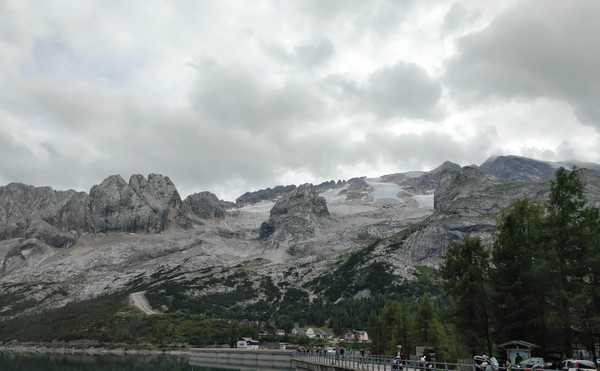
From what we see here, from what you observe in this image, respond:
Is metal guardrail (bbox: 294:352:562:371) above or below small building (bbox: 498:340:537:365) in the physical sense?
below

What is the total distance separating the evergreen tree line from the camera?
161 feet

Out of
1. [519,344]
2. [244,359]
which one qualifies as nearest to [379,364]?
[519,344]

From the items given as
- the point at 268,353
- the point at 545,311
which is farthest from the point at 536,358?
the point at 268,353

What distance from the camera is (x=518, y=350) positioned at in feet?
174

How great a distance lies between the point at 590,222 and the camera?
50969 millimetres

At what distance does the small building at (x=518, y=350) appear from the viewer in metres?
52.3

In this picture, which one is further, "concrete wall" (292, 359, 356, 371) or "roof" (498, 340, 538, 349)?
"concrete wall" (292, 359, 356, 371)

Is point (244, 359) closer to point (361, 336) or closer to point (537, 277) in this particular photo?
point (361, 336)

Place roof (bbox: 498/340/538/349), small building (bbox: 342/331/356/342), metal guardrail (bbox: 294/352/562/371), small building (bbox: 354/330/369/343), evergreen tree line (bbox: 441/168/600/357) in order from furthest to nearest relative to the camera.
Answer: small building (bbox: 354/330/369/343)
small building (bbox: 342/331/356/342)
roof (bbox: 498/340/538/349)
evergreen tree line (bbox: 441/168/600/357)
metal guardrail (bbox: 294/352/562/371)

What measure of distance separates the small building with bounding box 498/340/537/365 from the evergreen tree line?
2.54 m

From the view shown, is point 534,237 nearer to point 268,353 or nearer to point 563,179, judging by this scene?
point 563,179

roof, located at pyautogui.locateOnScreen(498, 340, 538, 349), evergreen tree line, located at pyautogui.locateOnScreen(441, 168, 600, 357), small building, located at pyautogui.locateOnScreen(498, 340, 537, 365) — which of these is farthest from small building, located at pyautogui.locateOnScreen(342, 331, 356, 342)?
small building, located at pyautogui.locateOnScreen(498, 340, 537, 365)

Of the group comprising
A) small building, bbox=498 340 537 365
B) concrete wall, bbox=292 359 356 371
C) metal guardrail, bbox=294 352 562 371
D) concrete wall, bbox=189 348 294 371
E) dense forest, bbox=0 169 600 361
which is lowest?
concrete wall, bbox=189 348 294 371

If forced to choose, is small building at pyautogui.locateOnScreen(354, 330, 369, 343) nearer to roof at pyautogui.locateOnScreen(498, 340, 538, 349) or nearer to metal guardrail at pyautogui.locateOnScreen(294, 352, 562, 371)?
metal guardrail at pyautogui.locateOnScreen(294, 352, 562, 371)
